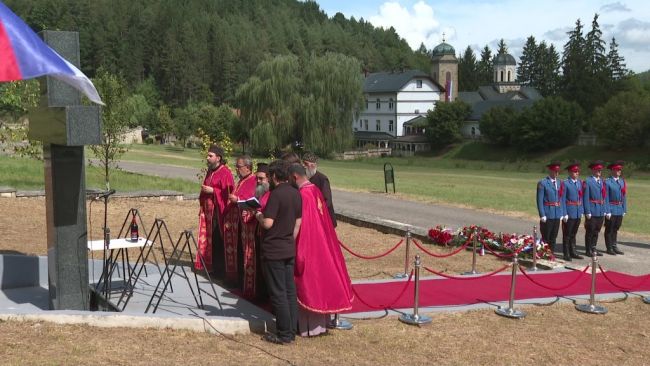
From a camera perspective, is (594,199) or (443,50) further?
(443,50)

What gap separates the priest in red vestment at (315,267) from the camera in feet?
22.4

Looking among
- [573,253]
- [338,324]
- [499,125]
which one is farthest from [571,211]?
[499,125]

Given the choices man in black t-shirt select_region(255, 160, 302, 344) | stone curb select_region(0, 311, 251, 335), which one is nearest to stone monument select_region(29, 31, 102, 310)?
stone curb select_region(0, 311, 251, 335)

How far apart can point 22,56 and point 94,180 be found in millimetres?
19001

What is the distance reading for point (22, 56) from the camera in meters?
6.18

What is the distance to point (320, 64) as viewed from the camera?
55469 mm

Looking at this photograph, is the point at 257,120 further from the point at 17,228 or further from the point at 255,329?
the point at 255,329

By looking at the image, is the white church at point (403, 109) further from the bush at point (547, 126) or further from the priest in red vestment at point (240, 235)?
the priest in red vestment at point (240, 235)

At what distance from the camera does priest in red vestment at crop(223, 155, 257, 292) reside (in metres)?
8.21

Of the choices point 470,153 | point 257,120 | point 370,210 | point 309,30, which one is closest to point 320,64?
point 257,120

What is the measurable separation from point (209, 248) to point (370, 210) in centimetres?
1146

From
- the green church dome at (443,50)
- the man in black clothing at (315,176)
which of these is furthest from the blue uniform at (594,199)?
the green church dome at (443,50)

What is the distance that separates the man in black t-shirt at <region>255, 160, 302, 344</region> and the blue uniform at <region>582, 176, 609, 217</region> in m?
8.33

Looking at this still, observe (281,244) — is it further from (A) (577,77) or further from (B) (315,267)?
(A) (577,77)
